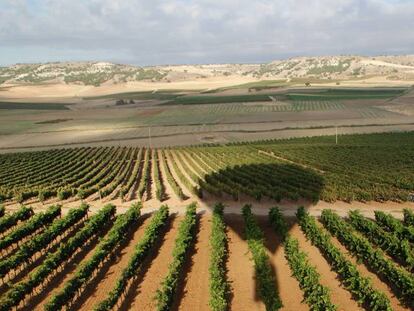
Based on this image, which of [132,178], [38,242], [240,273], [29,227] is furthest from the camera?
[132,178]

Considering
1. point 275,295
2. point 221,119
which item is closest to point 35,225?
point 275,295

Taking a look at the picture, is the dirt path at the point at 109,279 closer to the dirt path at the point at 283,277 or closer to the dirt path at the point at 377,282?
the dirt path at the point at 283,277

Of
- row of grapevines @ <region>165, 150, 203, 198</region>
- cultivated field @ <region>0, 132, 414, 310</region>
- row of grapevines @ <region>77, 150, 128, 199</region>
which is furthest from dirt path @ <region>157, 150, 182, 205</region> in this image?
row of grapevines @ <region>77, 150, 128, 199</region>

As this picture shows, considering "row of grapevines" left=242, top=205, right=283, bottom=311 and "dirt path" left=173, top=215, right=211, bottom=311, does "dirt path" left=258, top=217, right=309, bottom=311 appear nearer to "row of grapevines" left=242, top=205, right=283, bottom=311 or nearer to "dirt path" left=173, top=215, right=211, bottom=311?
"row of grapevines" left=242, top=205, right=283, bottom=311

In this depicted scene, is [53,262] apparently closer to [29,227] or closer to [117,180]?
[29,227]

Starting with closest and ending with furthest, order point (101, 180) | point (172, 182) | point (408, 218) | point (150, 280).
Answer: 1. point (150, 280)
2. point (408, 218)
3. point (172, 182)
4. point (101, 180)

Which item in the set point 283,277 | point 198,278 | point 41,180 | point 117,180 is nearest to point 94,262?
point 198,278
